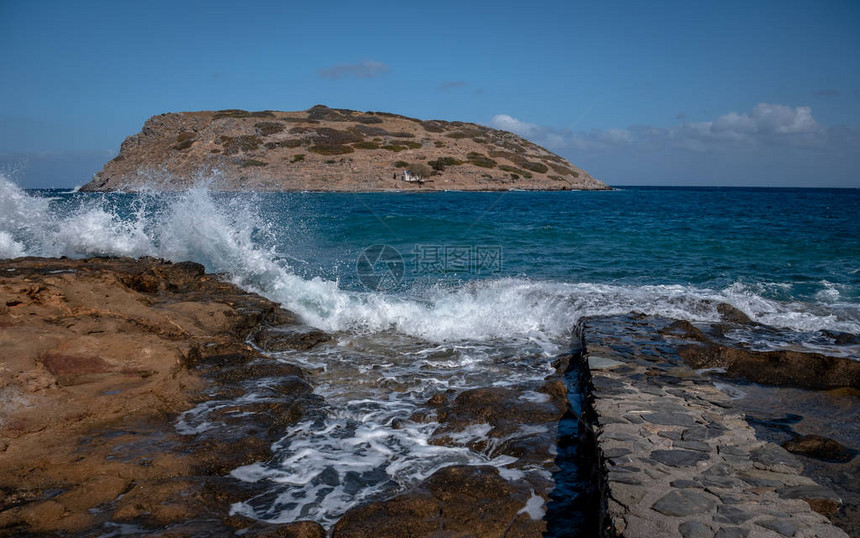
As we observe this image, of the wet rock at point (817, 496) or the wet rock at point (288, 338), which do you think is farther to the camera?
the wet rock at point (288, 338)

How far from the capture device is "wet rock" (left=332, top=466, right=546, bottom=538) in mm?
3377

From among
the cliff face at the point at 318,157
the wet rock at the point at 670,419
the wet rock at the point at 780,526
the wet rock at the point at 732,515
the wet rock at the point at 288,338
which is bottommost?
the wet rock at the point at 288,338

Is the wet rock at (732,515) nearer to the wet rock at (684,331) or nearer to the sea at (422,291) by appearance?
the sea at (422,291)

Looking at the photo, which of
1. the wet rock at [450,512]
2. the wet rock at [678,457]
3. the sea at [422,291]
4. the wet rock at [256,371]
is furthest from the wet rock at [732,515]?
the wet rock at [256,371]

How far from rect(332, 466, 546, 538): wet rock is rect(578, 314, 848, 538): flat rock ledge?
607mm

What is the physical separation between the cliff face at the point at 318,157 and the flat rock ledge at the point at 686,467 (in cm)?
4223

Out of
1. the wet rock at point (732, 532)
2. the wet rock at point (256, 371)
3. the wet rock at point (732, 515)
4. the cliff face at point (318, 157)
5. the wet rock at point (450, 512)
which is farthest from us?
the cliff face at point (318, 157)

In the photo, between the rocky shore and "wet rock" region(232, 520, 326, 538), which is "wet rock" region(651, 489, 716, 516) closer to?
the rocky shore

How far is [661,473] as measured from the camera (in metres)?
3.41

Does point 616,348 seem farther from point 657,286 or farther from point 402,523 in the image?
point 657,286

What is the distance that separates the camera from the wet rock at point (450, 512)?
3.38 meters

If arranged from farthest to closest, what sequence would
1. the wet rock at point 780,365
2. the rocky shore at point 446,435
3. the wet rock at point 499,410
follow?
the wet rock at point 780,365 < the wet rock at point 499,410 < the rocky shore at point 446,435

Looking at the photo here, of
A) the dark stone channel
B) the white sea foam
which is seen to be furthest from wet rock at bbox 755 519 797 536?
the white sea foam

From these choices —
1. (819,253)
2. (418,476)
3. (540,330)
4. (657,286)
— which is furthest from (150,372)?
(819,253)
